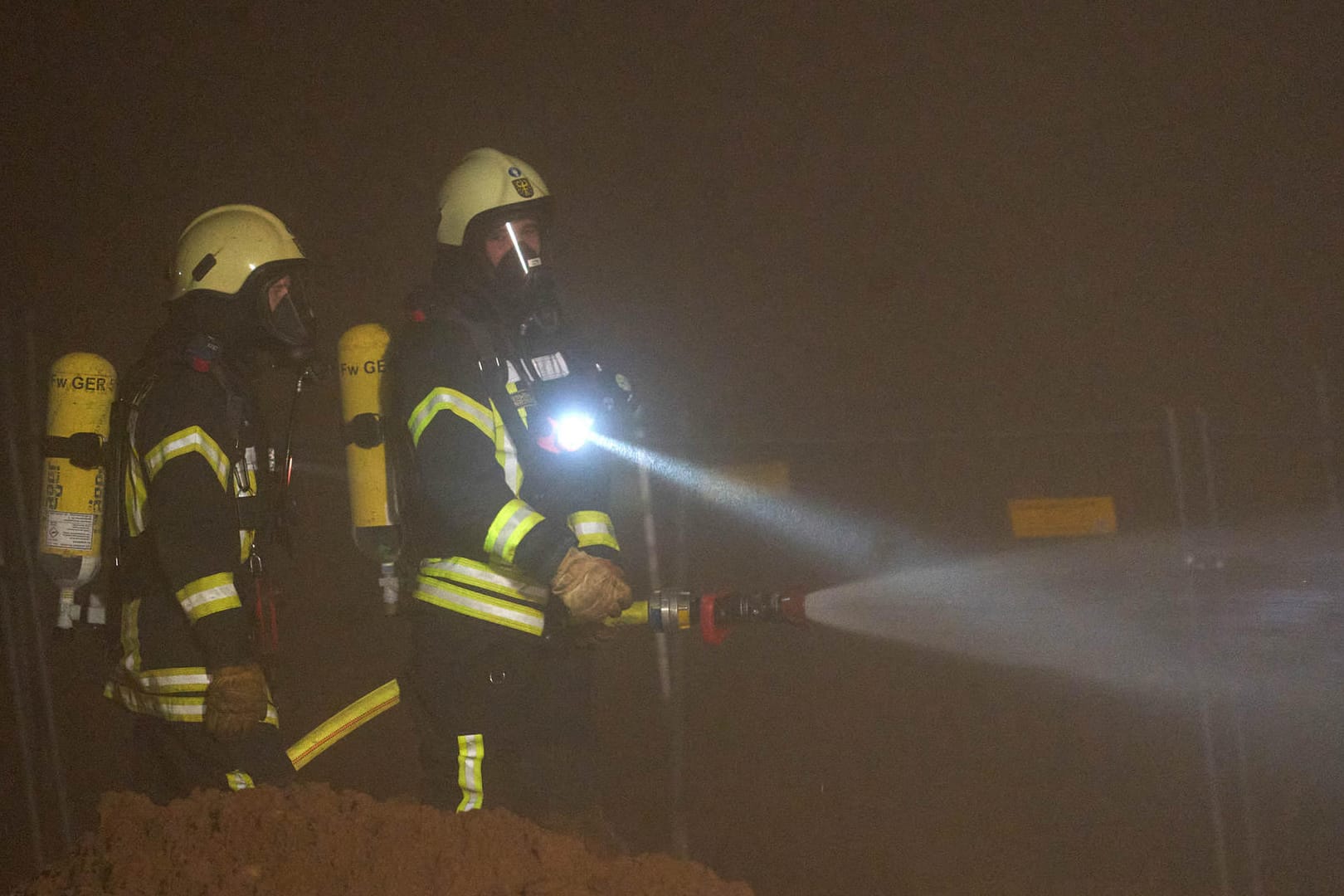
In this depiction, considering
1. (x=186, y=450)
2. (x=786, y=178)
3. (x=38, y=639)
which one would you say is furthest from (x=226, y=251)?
(x=786, y=178)

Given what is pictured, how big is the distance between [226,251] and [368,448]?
2.34ft

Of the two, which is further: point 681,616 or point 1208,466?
point 1208,466

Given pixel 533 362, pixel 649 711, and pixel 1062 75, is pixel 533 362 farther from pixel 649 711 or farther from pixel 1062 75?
pixel 1062 75

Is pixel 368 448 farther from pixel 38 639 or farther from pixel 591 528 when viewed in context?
pixel 38 639

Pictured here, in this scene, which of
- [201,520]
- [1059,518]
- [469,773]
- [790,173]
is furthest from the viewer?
[790,173]

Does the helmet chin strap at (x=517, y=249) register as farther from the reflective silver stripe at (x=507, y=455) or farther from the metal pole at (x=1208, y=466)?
the metal pole at (x=1208, y=466)

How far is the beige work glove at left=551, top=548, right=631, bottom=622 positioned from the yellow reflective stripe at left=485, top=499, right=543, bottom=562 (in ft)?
0.40

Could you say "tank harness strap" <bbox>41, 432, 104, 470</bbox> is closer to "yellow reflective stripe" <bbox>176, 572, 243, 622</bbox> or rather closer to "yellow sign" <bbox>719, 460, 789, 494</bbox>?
"yellow reflective stripe" <bbox>176, 572, 243, 622</bbox>

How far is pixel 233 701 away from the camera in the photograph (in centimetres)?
284

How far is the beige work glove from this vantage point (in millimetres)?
2688

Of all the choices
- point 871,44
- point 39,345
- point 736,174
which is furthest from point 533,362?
point 39,345

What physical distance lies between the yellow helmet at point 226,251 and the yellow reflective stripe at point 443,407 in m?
0.79

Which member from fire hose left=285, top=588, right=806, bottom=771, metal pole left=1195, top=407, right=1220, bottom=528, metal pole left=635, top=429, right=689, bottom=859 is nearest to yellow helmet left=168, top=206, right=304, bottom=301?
fire hose left=285, top=588, right=806, bottom=771

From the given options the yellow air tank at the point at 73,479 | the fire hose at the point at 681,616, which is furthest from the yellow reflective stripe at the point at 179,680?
the yellow air tank at the point at 73,479
